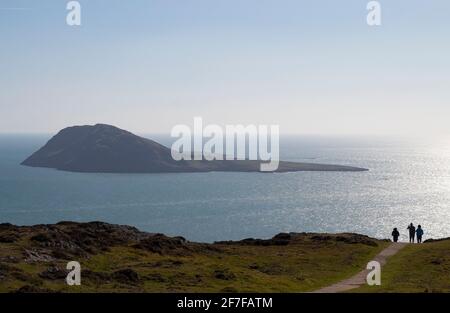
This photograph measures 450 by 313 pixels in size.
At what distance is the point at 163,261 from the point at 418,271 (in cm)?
2047

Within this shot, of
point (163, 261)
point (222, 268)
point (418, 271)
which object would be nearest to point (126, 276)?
point (163, 261)

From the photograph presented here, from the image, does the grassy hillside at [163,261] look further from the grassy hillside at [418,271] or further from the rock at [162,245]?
the grassy hillside at [418,271]

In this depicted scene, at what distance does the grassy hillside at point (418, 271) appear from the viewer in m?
32.3

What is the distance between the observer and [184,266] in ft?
126

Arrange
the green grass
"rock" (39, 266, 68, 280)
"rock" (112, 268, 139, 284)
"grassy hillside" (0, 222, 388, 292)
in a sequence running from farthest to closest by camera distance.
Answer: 1. "rock" (112, 268, 139, 284)
2. "rock" (39, 266, 68, 280)
3. "grassy hillside" (0, 222, 388, 292)
4. the green grass

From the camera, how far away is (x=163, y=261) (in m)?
39.6

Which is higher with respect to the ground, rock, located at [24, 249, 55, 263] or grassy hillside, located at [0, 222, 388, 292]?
rock, located at [24, 249, 55, 263]

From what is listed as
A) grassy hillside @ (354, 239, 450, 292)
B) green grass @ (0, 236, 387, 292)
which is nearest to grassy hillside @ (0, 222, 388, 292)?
green grass @ (0, 236, 387, 292)

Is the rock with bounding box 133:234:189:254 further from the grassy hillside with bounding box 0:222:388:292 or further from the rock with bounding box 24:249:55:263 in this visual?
the rock with bounding box 24:249:55:263

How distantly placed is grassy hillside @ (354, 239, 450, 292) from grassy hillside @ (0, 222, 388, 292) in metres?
3.15

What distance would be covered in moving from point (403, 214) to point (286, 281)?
168 meters

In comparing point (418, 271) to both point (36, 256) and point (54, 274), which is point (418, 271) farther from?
point (36, 256)

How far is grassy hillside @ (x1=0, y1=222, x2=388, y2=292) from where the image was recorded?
30781mm
